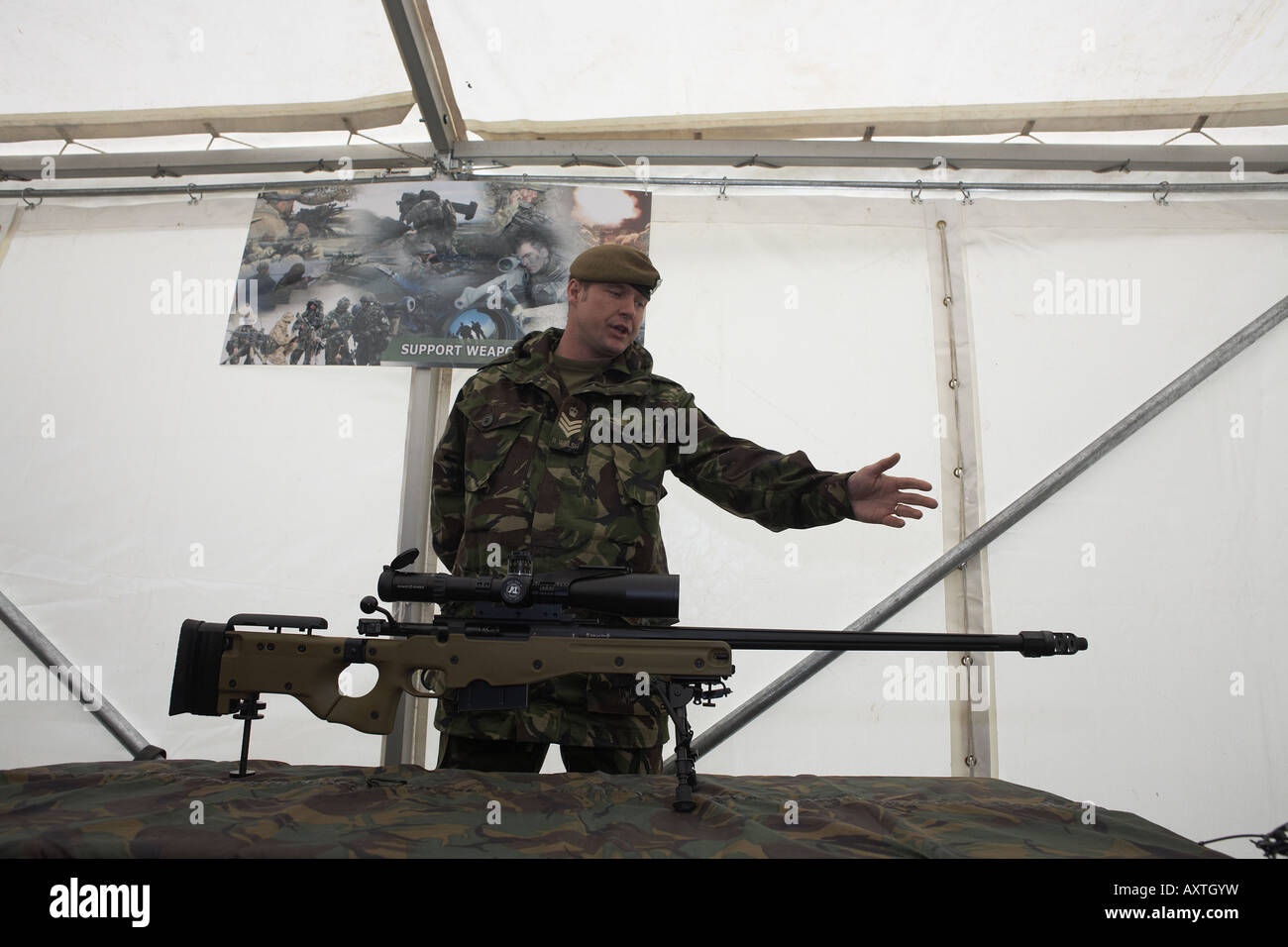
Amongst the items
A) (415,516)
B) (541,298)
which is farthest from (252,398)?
(541,298)

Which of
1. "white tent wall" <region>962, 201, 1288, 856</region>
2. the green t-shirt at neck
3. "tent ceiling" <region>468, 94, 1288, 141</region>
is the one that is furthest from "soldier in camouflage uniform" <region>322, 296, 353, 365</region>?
"white tent wall" <region>962, 201, 1288, 856</region>

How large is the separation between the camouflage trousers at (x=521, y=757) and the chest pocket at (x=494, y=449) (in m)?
0.68

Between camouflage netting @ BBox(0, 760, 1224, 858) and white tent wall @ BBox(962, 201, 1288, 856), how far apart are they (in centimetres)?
120

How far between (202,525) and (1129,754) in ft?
11.6

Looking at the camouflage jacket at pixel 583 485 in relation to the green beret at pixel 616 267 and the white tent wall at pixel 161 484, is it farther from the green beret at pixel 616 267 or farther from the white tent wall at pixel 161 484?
the white tent wall at pixel 161 484

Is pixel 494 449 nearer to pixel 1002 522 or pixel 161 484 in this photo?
pixel 161 484

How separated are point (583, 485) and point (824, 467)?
3.87 ft

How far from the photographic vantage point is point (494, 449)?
6.63ft

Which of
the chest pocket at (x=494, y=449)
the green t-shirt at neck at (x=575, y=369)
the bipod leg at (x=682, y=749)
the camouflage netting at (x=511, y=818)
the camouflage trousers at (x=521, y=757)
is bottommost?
the camouflage trousers at (x=521, y=757)

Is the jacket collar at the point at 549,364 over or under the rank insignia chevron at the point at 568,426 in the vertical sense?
over

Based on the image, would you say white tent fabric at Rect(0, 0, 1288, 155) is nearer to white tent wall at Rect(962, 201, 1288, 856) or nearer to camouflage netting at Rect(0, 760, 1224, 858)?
white tent wall at Rect(962, 201, 1288, 856)

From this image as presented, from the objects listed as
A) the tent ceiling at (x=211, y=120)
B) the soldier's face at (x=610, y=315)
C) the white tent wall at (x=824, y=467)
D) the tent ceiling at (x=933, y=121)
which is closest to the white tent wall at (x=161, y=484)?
the white tent wall at (x=824, y=467)

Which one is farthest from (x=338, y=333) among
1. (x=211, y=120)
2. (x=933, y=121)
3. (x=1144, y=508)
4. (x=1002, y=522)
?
(x=1144, y=508)

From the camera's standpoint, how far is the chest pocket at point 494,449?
1.99 m
